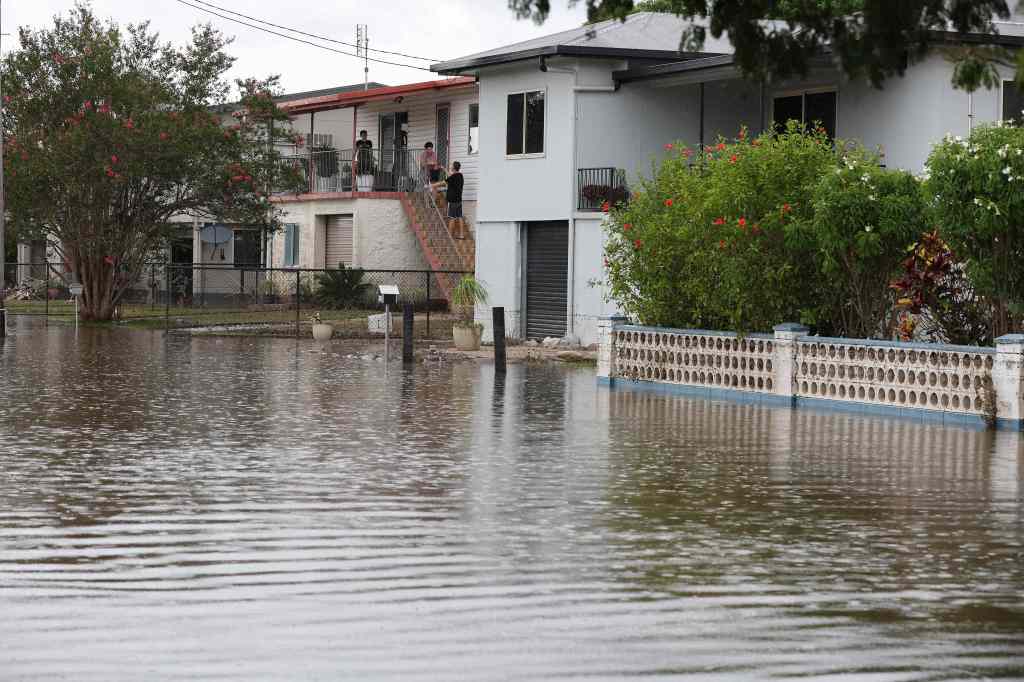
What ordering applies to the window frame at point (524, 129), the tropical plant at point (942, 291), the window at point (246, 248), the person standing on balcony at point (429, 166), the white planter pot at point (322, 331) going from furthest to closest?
the window at point (246, 248), the person standing on balcony at point (429, 166), the white planter pot at point (322, 331), the window frame at point (524, 129), the tropical plant at point (942, 291)

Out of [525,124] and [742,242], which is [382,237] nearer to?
[525,124]

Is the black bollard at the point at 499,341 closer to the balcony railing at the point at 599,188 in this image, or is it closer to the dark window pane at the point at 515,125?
the balcony railing at the point at 599,188

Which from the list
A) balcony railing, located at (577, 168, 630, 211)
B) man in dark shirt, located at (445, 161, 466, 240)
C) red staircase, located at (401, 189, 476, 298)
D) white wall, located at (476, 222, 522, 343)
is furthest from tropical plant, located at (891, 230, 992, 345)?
man in dark shirt, located at (445, 161, 466, 240)

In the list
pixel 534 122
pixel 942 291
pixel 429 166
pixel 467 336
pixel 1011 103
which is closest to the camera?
pixel 942 291

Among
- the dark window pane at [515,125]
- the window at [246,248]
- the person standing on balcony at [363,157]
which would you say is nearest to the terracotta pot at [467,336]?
the dark window pane at [515,125]

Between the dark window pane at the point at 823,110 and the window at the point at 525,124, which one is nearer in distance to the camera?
the dark window pane at the point at 823,110

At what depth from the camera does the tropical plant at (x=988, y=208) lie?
19.7 m

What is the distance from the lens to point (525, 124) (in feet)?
126

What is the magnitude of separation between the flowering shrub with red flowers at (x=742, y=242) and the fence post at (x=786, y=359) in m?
0.84

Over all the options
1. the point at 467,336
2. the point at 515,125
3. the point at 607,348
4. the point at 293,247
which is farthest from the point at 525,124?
the point at 293,247

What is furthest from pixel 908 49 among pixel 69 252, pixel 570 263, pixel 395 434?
pixel 69 252

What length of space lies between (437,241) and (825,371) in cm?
2833

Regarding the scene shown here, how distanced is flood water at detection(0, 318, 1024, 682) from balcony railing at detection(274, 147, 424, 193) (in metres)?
32.7

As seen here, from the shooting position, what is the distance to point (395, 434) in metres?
17.6
